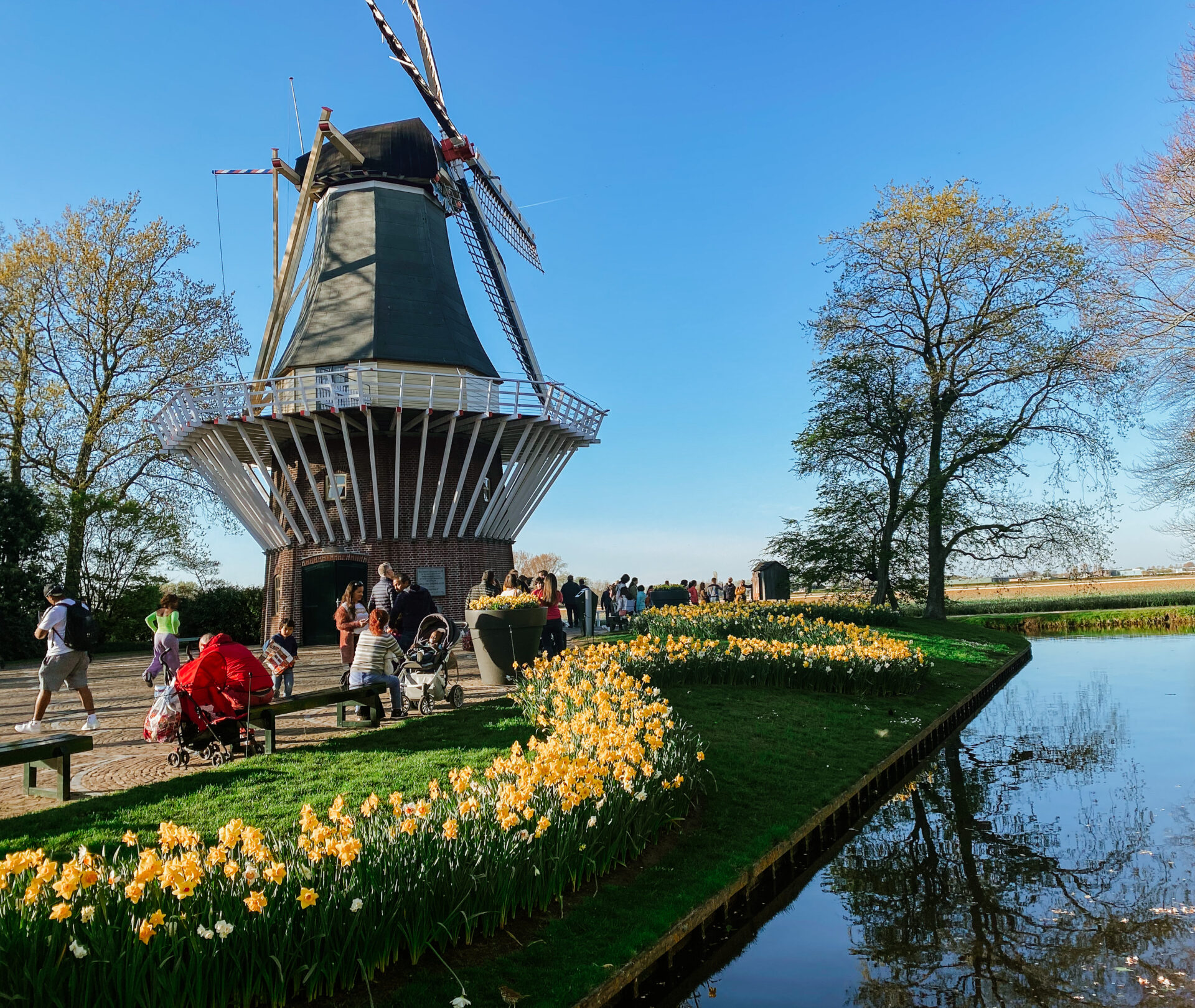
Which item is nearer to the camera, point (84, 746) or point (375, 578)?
point (84, 746)

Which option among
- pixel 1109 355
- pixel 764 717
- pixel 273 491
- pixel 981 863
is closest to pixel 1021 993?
pixel 981 863

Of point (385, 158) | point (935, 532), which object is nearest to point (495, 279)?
point (385, 158)

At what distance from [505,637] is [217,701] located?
4976 mm

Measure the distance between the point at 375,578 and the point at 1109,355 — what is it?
1543cm

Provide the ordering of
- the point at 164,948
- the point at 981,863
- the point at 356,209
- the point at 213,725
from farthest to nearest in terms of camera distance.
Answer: the point at 356,209 < the point at 213,725 < the point at 981,863 < the point at 164,948

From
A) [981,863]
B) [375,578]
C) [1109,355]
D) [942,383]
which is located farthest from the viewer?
[942,383]

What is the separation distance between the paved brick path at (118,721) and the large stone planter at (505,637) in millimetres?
325

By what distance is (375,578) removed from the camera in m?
20.0

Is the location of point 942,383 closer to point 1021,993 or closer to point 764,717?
point 764,717

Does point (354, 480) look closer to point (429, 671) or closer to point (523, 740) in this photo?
point (429, 671)

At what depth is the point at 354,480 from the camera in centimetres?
1948

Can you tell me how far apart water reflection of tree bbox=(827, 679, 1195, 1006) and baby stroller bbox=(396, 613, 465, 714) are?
490 centimetres

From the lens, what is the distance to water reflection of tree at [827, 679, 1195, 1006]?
4277mm

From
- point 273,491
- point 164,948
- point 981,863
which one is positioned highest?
point 273,491
